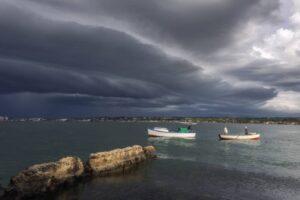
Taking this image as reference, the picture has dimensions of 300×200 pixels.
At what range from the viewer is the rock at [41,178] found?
29.8m

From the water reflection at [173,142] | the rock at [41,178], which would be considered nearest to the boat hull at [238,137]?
the water reflection at [173,142]

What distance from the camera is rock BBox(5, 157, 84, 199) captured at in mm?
29844

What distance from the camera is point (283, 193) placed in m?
33.1

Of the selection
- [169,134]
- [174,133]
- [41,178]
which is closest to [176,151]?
[174,133]

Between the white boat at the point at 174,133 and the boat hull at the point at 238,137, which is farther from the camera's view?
the white boat at the point at 174,133

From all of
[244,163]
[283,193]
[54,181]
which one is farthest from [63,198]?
[244,163]

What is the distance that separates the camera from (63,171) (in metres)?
35.7

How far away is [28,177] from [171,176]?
18371mm

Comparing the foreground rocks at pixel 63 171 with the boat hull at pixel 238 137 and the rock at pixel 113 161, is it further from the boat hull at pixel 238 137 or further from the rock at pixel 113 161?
the boat hull at pixel 238 137

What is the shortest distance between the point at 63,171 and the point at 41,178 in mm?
4096

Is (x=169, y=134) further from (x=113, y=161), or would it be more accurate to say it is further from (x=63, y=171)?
(x=63, y=171)

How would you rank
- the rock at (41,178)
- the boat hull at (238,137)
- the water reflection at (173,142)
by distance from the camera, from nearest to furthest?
1. the rock at (41,178)
2. the water reflection at (173,142)
3. the boat hull at (238,137)

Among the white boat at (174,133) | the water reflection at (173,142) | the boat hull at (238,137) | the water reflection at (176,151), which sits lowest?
the water reflection at (176,151)

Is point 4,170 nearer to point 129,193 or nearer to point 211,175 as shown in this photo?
point 129,193
